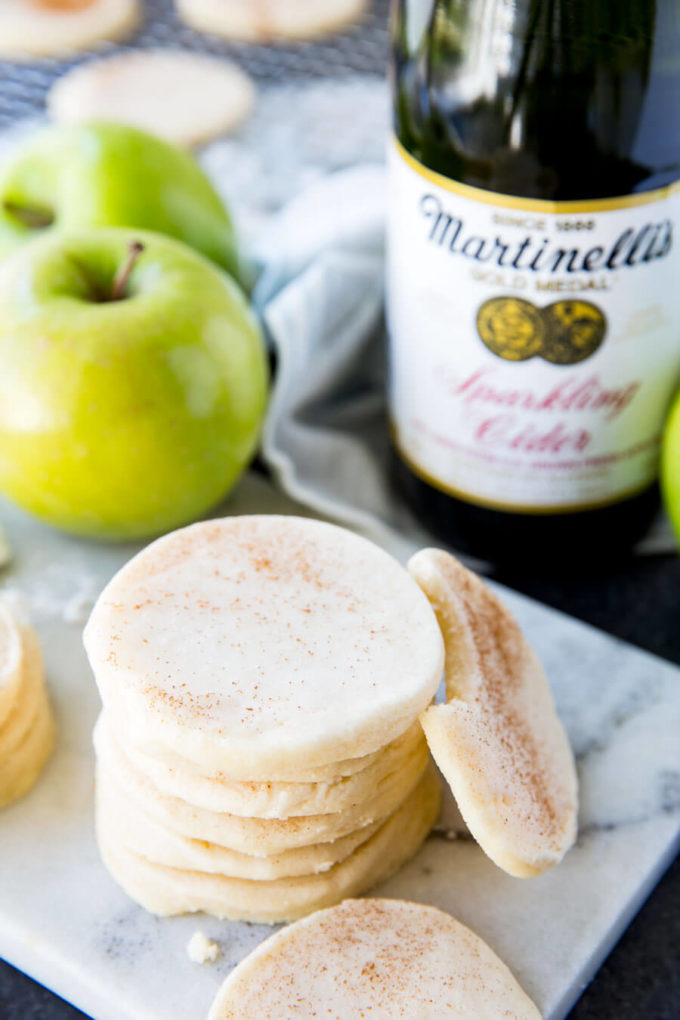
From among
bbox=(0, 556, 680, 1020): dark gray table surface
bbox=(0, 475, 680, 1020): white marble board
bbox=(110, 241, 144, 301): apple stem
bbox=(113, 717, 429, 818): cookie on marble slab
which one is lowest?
bbox=(0, 556, 680, 1020): dark gray table surface

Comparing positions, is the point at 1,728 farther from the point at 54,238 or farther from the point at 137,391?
the point at 54,238

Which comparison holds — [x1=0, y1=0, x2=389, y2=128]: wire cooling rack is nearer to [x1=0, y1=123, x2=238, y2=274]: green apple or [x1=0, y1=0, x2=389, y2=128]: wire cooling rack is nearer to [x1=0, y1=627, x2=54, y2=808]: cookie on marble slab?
[x1=0, y1=123, x2=238, y2=274]: green apple

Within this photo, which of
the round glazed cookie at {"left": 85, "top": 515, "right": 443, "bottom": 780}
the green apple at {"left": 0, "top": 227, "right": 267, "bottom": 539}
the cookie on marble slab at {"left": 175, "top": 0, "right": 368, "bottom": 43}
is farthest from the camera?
the cookie on marble slab at {"left": 175, "top": 0, "right": 368, "bottom": 43}

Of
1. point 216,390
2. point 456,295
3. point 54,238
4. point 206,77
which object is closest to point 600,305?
point 456,295

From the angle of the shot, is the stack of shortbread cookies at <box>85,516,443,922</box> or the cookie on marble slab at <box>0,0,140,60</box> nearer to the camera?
the stack of shortbread cookies at <box>85,516,443,922</box>

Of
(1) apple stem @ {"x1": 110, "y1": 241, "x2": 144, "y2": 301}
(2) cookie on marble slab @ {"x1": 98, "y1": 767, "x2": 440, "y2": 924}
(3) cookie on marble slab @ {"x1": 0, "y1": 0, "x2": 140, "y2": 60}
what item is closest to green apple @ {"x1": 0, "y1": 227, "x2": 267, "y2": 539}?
(1) apple stem @ {"x1": 110, "y1": 241, "x2": 144, "y2": 301}

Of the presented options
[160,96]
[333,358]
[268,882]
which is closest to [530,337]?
[333,358]

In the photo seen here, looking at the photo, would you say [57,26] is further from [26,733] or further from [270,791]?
[270,791]
